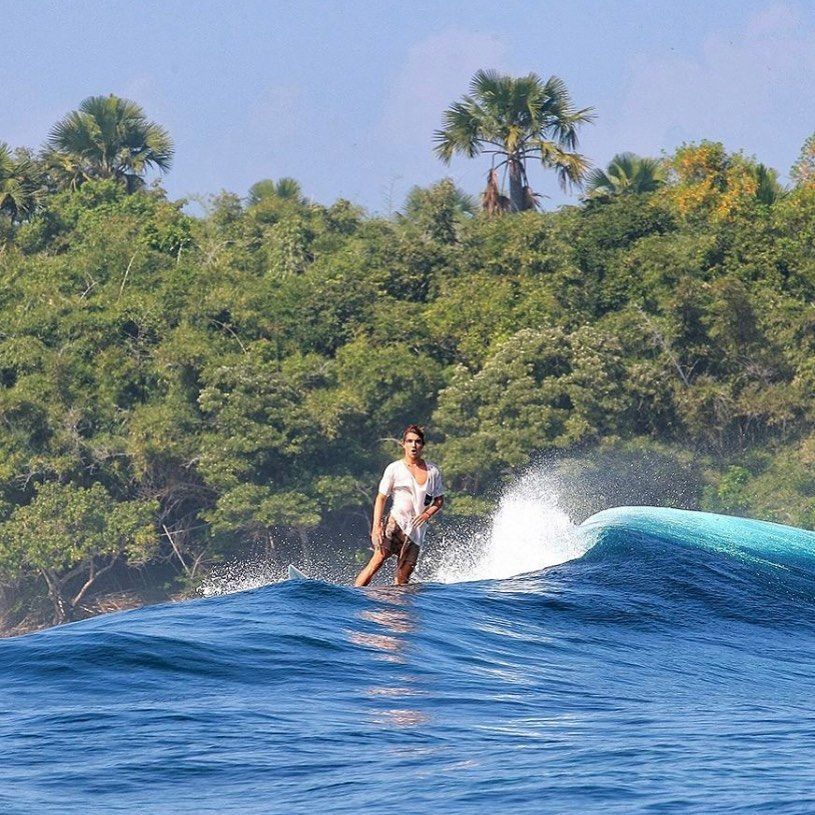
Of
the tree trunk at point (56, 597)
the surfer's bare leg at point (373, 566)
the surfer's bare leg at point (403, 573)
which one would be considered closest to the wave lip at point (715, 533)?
the surfer's bare leg at point (403, 573)

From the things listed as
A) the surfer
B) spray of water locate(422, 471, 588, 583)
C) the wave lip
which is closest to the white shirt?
the surfer

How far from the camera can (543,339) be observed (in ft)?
99.5

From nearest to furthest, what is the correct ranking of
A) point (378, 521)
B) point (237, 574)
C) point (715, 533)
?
point (378, 521) < point (715, 533) < point (237, 574)

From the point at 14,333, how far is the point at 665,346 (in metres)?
13.3

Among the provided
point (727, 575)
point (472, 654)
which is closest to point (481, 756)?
point (472, 654)

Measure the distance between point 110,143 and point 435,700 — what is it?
37316mm

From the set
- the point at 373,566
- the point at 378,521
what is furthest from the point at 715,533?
the point at 378,521

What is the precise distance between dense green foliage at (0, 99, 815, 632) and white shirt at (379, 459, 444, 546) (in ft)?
61.2

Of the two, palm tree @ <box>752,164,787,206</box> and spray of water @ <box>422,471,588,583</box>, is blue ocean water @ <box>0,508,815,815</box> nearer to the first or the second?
spray of water @ <box>422,471,588,583</box>

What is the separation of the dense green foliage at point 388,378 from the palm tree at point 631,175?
572 centimetres

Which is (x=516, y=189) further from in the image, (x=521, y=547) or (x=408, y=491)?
(x=408, y=491)

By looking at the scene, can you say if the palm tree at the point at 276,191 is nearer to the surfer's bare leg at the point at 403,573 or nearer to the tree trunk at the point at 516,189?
the tree trunk at the point at 516,189

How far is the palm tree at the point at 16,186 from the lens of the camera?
40562 mm

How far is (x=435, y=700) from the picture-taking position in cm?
808
